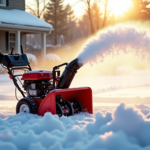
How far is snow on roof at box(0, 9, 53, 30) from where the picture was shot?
18348mm

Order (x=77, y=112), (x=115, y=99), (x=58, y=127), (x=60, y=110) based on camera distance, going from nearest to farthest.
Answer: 1. (x=58, y=127)
2. (x=60, y=110)
3. (x=77, y=112)
4. (x=115, y=99)

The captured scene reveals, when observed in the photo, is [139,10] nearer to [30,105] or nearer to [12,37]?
[12,37]

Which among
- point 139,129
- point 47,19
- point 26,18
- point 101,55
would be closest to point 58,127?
point 139,129

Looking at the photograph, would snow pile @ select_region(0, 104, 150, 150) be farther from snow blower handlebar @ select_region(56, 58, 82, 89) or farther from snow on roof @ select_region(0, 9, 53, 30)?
snow on roof @ select_region(0, 9, 53, 30)

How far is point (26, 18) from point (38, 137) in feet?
57.6

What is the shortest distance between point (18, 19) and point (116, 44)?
15278 mm

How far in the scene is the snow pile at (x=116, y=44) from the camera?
4.66m

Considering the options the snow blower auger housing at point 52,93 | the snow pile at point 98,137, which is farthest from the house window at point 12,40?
the snow pile at point 98,137

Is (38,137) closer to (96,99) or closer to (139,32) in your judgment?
(139,32)

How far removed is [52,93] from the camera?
4859 millimetres

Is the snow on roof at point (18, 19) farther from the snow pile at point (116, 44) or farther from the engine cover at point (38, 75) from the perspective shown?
the snow pile at point (116, 44)

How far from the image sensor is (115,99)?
26.7 ft

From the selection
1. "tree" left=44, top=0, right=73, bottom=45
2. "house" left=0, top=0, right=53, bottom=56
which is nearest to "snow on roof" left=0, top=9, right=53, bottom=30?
"house" left=0, top=0, right=53, bottom=56

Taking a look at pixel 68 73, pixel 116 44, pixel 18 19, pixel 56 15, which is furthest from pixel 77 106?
pixel 56 15
